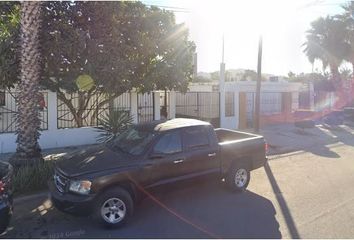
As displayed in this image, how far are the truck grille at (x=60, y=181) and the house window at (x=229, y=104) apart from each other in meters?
12.7

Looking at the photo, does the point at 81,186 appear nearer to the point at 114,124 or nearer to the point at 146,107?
the point at 114,124

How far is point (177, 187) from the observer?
623 cm

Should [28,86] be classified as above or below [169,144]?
above

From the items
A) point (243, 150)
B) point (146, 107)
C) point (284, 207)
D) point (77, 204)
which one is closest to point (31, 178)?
point (77, 204)

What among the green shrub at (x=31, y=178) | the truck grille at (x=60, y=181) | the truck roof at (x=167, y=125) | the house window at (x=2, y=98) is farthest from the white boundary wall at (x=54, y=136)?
the truck grille at (x=60, y=181)

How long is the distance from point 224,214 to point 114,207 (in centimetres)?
184

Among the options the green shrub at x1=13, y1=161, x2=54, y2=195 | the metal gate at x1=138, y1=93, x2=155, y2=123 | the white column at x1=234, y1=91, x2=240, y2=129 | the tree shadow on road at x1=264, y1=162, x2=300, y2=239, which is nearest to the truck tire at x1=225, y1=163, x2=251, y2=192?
the tree shadow on road at x1=264, y1=162, x2=300, y2=239

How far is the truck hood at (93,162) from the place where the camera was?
5.38 metres

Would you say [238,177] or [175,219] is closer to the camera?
[175,219]

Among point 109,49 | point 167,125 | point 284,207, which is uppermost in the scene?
point 109,49

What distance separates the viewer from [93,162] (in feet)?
18.4

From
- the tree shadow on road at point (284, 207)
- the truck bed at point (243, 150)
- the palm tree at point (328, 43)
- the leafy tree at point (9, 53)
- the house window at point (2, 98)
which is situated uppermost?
the palm tree at point (328, 43)

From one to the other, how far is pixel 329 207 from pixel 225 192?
6.29ft

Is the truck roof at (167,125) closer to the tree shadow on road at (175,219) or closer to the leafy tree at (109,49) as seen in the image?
the tree shadow on road at (175,219)
